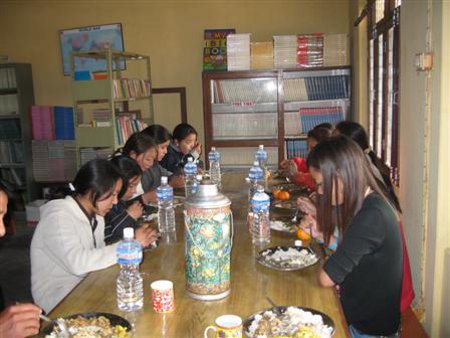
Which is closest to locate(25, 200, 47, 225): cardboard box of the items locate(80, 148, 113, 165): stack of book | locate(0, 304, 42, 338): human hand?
locate(80, 148, 113, 165): stack of book

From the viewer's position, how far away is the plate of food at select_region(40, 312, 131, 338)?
4.07 feet

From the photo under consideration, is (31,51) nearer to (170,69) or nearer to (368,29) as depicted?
(170,69)

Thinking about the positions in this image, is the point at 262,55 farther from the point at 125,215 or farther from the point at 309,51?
the point at 125,215

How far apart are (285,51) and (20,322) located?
432 cm

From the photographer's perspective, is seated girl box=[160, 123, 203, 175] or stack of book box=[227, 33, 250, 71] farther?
stack of book box=[227, 33, 250, 71]

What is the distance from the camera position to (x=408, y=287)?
76.1 inches

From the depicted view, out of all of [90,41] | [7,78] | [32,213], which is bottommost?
[32,213]

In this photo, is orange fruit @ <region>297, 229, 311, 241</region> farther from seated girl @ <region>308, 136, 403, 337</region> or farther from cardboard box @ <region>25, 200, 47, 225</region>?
cardboard box @ <region>25, 200, 47, 225</region>

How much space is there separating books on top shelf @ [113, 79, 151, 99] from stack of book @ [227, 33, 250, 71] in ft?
3.27

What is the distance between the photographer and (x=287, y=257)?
1.82 m

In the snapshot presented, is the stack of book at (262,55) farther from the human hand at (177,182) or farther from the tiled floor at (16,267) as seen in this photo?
the tiled floor at (16,267)

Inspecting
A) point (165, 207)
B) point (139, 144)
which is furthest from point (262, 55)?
point (165, 207)

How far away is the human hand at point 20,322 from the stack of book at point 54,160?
456cm

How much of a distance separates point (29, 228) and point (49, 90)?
5.71 feet
